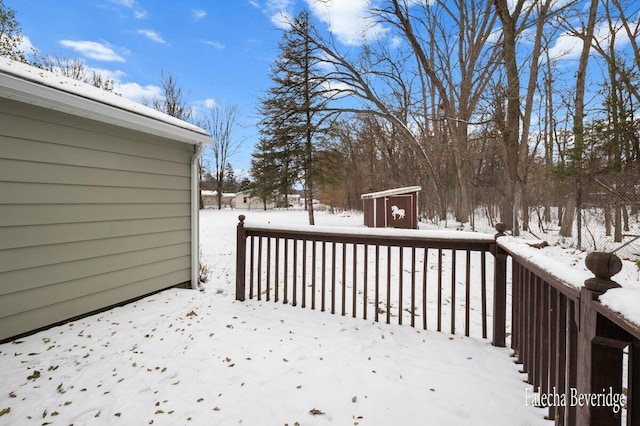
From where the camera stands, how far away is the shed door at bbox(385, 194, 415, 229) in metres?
9.88

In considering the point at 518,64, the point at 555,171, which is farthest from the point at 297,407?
the point at 518,64

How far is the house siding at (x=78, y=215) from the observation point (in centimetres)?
259

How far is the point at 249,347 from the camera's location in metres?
2.46

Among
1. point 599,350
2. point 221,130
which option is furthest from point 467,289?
point 221,130

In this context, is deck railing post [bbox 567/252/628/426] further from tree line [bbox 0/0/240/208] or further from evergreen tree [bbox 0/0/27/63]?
evergreen tree [bbox 0/0/27/63]

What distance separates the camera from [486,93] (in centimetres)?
841

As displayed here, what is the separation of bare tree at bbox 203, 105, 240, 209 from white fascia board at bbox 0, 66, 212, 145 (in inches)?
904

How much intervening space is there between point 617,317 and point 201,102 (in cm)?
2621

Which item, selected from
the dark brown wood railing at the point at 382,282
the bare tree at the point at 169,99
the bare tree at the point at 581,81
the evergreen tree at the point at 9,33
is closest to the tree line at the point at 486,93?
the bare tree at the point at 581,81

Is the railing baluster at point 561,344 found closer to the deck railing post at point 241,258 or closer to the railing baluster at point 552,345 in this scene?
the railing baluster at point 552,345

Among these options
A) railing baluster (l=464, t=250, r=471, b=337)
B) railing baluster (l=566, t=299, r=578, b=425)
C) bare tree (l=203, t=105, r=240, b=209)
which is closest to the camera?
railing baluster (l=566, t=299, r=578, b=425)

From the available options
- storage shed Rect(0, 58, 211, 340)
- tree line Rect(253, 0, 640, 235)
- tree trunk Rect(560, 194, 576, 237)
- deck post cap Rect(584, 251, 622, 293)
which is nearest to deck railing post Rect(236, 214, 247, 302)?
storage shed Rect(0, 58, 211, 340)

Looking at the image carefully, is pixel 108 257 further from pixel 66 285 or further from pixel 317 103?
pixel 317 103

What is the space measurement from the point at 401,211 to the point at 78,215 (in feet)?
28.7
